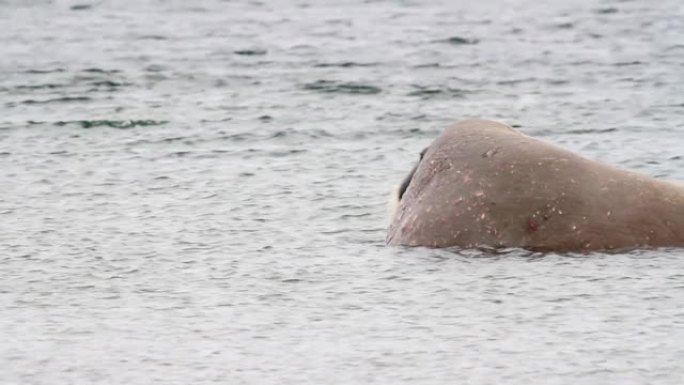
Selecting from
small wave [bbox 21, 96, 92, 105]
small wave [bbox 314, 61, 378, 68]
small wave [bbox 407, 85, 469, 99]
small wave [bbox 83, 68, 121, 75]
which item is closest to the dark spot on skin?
small wave [bbox 407, 85, 469, 99]

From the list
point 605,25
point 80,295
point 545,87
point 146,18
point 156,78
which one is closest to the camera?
point 80,295

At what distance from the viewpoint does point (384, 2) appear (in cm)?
2225

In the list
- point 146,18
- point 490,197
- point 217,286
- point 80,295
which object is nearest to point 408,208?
point 490,197

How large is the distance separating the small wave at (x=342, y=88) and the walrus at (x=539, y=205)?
617cm

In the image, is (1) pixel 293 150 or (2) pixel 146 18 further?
(2) pixel 146 18

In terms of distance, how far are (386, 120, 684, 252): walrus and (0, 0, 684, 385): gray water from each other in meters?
0.14

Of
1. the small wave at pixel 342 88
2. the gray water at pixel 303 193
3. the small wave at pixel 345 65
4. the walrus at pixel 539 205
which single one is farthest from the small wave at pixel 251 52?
the walrus at pixel 539 205

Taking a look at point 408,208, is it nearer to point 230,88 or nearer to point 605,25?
point 230,88

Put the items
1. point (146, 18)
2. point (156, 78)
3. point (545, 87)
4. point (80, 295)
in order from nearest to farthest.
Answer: point (80, 295)
point (545, 87)
point (156, 78)
point (146, 18)

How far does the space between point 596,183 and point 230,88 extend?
722 cm

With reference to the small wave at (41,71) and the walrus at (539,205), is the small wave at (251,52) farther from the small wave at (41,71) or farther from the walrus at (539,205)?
the walrus at (539,205)

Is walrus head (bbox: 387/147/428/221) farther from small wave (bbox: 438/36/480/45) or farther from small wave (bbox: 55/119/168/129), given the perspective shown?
small wave (bbox: 438/36/480/45)

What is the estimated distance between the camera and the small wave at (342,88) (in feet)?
50.1

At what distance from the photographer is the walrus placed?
872cm
